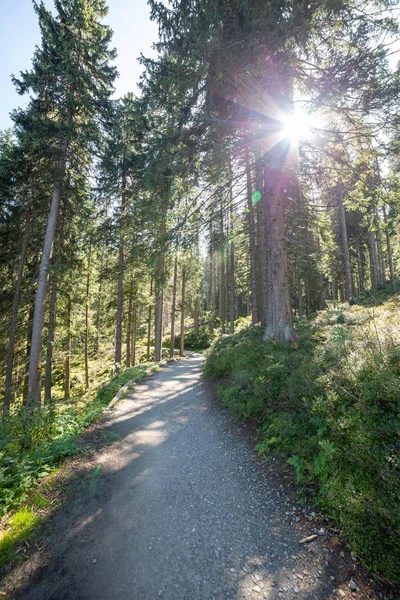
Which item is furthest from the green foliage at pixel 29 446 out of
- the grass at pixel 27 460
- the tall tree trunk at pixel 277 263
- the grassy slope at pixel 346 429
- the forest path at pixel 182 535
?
the tall tree trunk at pixel 277 263

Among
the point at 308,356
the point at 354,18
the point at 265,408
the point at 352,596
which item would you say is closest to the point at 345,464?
the point at 352,596

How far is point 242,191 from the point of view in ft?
28.3

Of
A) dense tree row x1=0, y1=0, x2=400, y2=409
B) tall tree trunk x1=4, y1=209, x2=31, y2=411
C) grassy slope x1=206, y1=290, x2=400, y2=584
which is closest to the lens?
grassy slope x1=206, y1=290, x2=400, y2=584

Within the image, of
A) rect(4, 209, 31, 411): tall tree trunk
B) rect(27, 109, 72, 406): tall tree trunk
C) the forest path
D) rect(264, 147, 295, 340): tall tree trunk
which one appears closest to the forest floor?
the forest path

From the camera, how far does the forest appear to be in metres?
3.43

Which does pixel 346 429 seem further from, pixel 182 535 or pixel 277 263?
pixel 277 263

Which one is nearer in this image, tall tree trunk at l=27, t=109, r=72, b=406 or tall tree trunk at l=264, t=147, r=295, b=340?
A: tall tree trunk at l=264, t=147, r=295, b=340

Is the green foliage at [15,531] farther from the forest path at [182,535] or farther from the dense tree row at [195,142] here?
the dense tree row at [195,142]

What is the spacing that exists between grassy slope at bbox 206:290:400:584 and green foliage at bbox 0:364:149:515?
154 inches

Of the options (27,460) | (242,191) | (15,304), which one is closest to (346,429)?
(27,460)

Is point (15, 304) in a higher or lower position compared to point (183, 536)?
higher

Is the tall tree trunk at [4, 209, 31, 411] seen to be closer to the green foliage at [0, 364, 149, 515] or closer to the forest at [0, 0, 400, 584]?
the forest at [0, 0, 400, 584]

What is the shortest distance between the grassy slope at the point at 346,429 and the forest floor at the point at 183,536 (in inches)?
12.1

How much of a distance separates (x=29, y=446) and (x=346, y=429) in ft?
19.0
